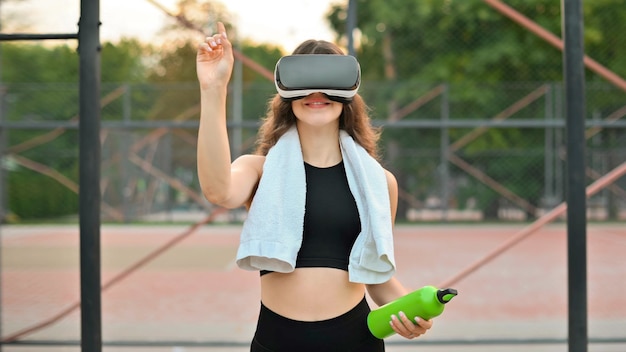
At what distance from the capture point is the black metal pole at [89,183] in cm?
174

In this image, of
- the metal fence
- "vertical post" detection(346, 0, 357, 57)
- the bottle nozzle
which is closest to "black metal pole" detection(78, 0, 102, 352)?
the bottle nozzle

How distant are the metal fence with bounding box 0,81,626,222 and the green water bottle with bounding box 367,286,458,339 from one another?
453 inches

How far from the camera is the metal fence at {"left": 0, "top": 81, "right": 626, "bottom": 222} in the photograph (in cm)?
1369

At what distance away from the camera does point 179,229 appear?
14250 mm

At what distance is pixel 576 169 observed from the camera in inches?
69.8

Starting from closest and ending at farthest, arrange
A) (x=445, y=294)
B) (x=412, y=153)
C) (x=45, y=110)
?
(x=445, y=294) → (x=45, y=110) → (x=412, y=153)

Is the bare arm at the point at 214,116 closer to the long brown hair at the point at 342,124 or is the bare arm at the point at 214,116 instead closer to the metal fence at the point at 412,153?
the long brown hair at the point at 342,124

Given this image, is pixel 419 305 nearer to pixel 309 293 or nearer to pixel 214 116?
pixel 309 293

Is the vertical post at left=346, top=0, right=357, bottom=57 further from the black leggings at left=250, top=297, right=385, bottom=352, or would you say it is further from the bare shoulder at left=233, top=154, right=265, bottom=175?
the black leggings at left=250, top=297, right=385, bottom=352

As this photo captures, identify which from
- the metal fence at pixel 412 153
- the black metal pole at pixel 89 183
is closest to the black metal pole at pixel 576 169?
the black metal pole at pixel 89 183

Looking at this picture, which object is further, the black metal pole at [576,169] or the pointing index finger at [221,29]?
the black metal pole at [576,169]

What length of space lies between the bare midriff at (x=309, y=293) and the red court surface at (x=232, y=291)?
2460mm

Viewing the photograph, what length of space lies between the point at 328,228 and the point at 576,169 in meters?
0.66

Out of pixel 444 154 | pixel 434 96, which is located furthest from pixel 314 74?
pixel 434 96
